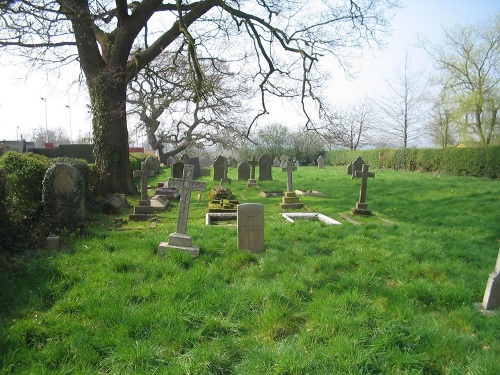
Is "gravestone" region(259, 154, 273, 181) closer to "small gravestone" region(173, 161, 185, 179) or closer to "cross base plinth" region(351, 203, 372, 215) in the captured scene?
"small gravestone" region(173, 161, 185, 179)

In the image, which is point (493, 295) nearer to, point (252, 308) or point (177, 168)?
point (252, 308)

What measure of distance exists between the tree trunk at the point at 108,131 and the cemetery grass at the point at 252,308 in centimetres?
643

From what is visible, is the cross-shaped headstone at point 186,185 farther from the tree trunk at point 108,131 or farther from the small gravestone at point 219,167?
the small gravestone at point 219,167

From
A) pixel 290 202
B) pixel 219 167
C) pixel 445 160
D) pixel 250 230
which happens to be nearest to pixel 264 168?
pixel 219 167

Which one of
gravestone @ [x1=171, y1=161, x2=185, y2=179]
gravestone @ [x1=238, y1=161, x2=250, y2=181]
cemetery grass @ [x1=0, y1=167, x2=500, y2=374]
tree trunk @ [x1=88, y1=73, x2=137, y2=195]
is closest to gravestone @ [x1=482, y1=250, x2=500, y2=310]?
cemetery grass @ [x1=0, y1=167, x2=500, y2=374]

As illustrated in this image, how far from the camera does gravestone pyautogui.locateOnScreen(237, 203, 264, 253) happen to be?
579 centimetres

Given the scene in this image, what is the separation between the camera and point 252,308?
12.5 ft

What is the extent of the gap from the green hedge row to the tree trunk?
18533 millimetres

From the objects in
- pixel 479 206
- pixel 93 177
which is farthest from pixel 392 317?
pixel 93 177

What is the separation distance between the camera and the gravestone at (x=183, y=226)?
211 inches

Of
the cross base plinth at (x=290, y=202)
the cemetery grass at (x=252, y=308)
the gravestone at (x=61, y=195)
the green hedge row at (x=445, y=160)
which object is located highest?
the green hedge row at (x=445, y=160)

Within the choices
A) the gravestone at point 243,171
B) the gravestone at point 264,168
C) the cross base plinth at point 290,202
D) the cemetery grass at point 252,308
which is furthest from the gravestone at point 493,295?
the gravestone at point 243,171

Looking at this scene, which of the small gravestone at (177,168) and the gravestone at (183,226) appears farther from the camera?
the small gravestone at (177,168)

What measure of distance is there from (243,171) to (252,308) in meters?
17.4
